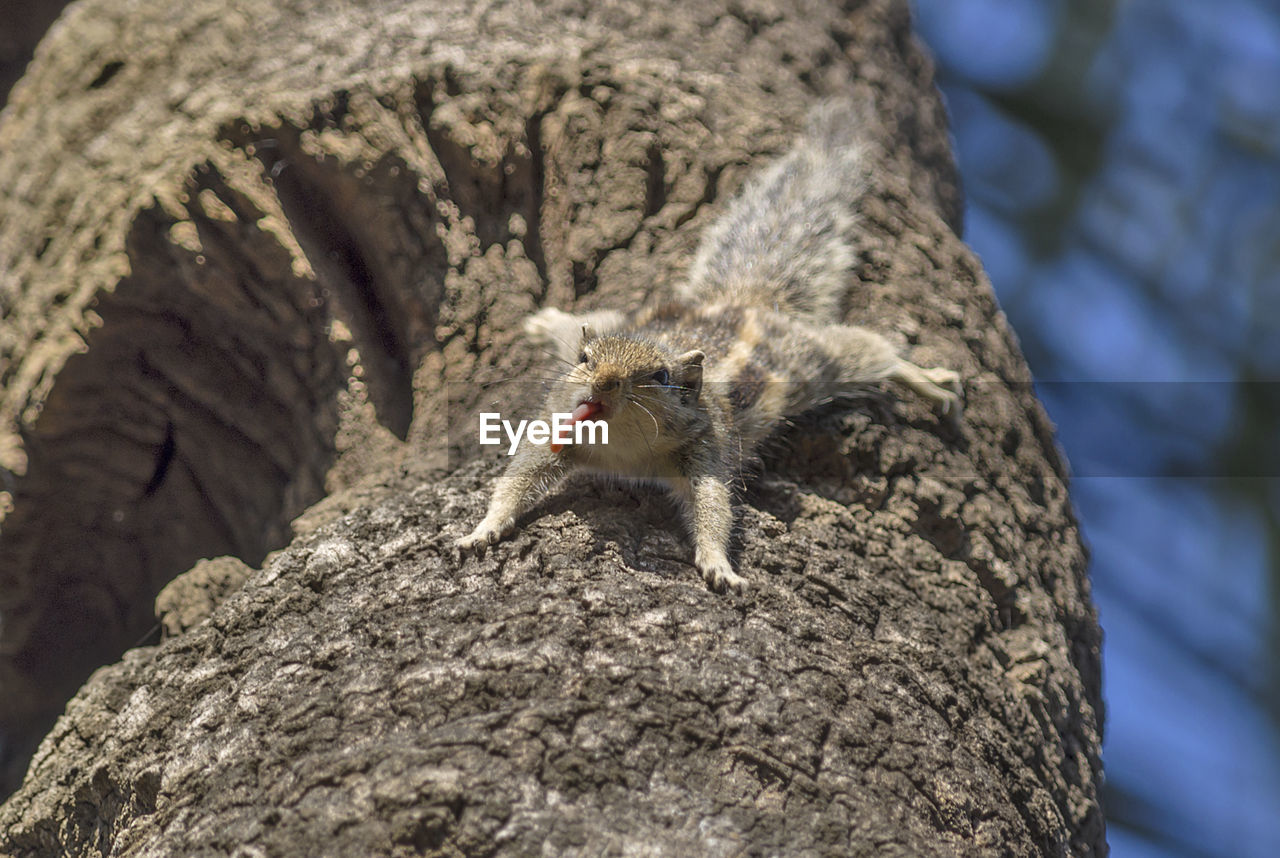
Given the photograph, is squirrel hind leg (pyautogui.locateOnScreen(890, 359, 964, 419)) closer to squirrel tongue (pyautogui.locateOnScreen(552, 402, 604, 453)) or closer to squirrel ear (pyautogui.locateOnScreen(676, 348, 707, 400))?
squirrel ear (pyautogui.locateOnScreen(676, 348, 707, 400))

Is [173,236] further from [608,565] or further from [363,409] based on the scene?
[608,565]

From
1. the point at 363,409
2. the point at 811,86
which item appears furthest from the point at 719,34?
the point at 363,409

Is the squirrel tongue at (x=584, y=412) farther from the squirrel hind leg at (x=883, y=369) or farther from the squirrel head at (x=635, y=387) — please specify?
the squirrel hind leg at (x=883, y=369)

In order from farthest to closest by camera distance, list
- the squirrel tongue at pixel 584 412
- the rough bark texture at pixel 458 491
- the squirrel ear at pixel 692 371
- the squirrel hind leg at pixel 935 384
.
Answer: the squirrel hind leg at pixel 935 384 → the squirrel ear at pixel 692 371 → the squirrel tongue at pixel 584 412 → the rough bark texture at pixel 458 491

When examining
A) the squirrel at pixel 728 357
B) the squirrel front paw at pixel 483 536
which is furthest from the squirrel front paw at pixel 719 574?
the squirrel front paw at pixel 483 536

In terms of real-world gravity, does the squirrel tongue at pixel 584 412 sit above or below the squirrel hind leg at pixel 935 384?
below

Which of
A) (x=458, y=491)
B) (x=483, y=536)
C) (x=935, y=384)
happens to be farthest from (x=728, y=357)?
(x=483, y=536)
